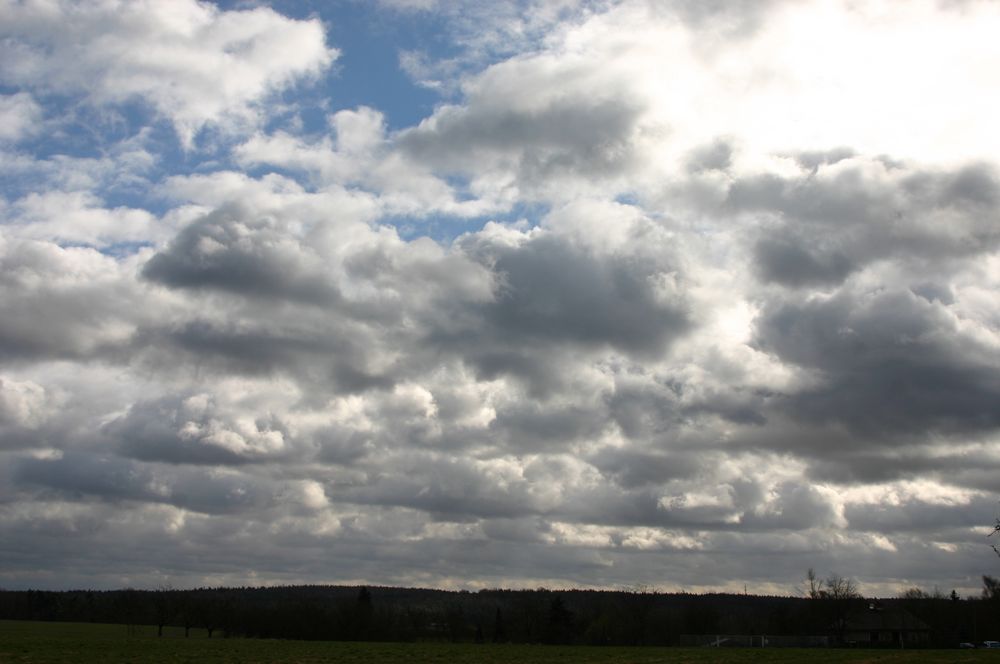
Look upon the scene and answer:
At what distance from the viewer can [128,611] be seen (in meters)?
156

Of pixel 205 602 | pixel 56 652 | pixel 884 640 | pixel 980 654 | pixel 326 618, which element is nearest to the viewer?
pixel 980 654

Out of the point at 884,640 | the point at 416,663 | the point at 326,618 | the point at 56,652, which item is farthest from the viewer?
the point at 326,618

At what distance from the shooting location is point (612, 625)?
132 meters

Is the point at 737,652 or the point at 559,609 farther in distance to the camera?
the point at 559,609

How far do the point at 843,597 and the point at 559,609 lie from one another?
38.4m

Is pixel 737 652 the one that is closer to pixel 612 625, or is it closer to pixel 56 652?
pixel 56 652

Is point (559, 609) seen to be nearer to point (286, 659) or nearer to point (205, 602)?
point (205, 602)

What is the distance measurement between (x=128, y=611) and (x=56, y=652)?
3789 inches

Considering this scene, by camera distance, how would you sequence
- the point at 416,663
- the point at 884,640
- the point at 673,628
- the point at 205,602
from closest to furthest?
the point at 416,663 < the point at 884,640 < the point at 673,628 < the point at 205,602

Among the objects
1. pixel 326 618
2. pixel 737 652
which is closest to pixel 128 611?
pixel 326 618

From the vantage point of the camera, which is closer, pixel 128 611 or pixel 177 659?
pixel 177 659

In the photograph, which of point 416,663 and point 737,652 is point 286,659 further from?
point 737,652

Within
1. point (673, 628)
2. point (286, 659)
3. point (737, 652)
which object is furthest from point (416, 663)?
point (673, 628)

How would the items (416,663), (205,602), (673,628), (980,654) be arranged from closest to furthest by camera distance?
(416,663), (980,654), (673,628), (205,602)
